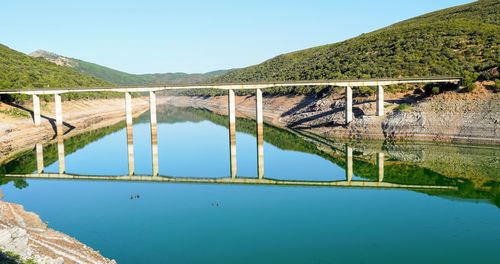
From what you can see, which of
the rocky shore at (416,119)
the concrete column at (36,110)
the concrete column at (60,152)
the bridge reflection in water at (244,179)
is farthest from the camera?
the concrete column at (36,110)

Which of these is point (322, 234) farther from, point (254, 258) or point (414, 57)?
point (414, 57)

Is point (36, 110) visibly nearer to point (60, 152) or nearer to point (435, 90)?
point (60, 152)

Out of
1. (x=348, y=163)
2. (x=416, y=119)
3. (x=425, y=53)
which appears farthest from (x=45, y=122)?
(x=425, y=53)

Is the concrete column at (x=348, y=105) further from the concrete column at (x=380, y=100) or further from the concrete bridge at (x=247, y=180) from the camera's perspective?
the concrete bridge at (x=247, y=180)

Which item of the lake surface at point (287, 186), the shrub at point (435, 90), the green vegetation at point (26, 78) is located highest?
the green vegetation at point (26, 78)

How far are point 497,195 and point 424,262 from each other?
613 inches

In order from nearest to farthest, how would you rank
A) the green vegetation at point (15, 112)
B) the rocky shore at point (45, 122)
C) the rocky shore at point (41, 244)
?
the rocky shore at point (41, 244)
the rocky shore at point (45, 122)
the green vegetation at point (15, 112)

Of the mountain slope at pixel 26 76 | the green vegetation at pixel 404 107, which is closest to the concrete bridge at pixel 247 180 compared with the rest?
the green vegetation at pixel 404 107

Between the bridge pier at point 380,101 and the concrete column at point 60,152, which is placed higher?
the bridge pier at point 380,101

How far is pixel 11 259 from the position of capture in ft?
57.9

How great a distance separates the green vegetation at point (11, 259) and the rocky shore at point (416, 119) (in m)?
47.3

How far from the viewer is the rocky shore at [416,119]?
53219 mm

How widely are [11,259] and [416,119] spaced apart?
1980 inches

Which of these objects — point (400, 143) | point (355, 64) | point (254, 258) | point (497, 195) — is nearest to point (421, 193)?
point (497, 195)
